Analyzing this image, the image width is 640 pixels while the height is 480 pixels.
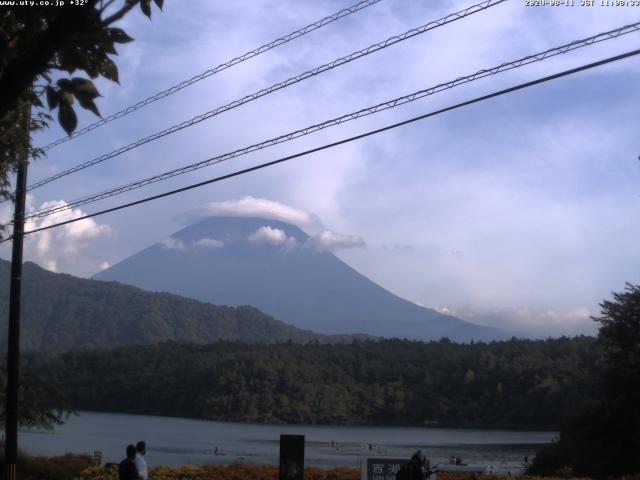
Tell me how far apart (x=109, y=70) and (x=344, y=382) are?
7448 cm

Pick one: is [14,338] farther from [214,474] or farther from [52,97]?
[52,97]

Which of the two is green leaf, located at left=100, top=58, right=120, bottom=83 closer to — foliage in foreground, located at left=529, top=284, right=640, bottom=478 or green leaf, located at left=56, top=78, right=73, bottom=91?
green leaf, located at left=56, top=78, right=73, bottom=91

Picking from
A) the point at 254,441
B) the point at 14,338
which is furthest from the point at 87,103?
the point at 254,441

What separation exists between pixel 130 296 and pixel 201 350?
8243 cm

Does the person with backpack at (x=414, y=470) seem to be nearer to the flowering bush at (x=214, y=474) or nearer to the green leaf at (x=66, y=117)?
the flowering bush at (x=214, y=474)

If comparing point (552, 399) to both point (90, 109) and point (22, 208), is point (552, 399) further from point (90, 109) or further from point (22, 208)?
point (90, 109)

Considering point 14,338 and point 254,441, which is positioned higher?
point 14,338

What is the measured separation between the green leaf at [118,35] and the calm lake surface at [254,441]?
2630cm

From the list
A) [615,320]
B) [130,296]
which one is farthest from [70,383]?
[130,296]

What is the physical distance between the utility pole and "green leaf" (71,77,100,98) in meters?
12.2

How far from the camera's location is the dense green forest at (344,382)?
64625 millimetres

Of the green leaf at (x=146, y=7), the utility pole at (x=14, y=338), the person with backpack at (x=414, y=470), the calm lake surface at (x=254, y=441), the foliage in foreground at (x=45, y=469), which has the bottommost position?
the calm lake surface at (x=254, y=441)

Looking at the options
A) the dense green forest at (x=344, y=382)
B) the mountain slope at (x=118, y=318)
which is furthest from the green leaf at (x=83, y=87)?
the mountain slope at (x=118, y=318)

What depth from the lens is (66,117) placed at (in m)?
4.79
